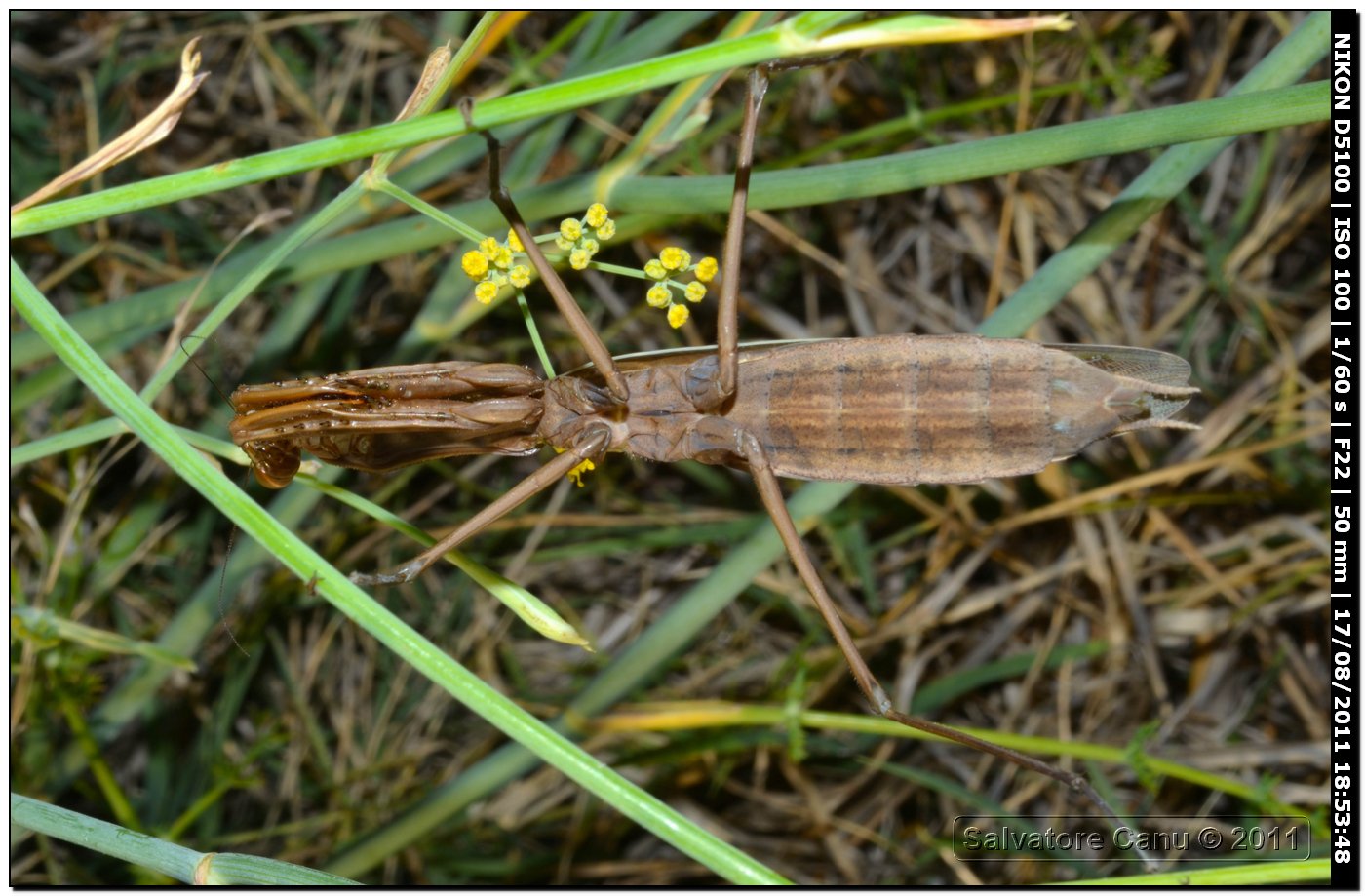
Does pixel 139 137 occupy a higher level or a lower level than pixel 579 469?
higher

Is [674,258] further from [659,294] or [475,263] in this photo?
[475,263]

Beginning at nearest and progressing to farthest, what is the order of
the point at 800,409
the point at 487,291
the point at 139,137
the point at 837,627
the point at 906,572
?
1. the point at 139,137
2. the point at 487,291
3. the point at 837,627
4. the point at 800,409
5. the point at 906,572

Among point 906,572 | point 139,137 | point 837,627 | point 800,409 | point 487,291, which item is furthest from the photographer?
point 906,572

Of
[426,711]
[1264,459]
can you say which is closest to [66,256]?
[426,711]

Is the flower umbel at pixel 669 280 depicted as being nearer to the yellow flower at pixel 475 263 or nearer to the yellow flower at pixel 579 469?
the yellow flower at pixel 475 263

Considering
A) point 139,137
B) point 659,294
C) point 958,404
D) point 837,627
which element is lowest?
point 837,627

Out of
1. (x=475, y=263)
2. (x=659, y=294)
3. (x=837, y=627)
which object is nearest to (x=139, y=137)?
(x=475, y=263)

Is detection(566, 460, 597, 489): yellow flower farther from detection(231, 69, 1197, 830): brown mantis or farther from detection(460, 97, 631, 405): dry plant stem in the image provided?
detection(460, 97, 631, 405): dry plant stem

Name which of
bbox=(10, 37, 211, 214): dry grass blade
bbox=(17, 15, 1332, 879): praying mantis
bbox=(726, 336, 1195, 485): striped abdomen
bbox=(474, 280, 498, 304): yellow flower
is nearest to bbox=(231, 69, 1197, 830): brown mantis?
bbox=(726, 336, 1195, 485): striped abdomen
